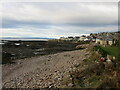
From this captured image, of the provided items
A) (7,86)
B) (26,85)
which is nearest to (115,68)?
(26,85)

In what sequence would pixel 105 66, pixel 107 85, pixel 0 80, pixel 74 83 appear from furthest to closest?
1. pixel 0 80
2. pixel 105 66
3. pixel 74 83
4. pixel 107 85

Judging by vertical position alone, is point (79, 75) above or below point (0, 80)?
above

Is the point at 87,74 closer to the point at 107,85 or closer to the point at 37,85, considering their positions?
the point at 107,85

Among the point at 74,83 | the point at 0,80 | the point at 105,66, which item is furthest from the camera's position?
the point at 0,80

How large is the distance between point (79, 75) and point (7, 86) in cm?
460

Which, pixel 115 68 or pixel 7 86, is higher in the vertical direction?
pixel 115 68

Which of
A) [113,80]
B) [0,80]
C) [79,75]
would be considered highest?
[113,80]

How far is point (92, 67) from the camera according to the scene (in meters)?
8.21

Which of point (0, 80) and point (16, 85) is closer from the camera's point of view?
Answer: point (16, 85)

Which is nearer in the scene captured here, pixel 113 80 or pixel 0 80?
pixel 113 80

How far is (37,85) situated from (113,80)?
4431 mm

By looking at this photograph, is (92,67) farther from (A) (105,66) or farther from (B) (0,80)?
(B) (0,80)

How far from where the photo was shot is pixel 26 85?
26.9 ft

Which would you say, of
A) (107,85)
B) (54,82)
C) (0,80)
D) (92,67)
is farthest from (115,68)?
(0,80)
